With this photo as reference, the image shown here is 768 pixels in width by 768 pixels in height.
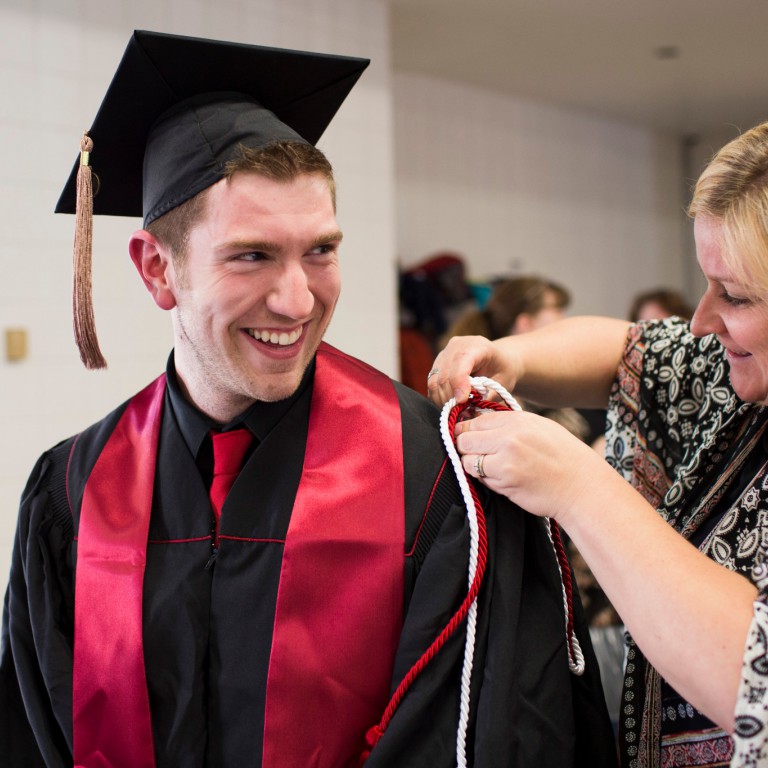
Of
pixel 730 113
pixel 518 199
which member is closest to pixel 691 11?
pixel 518 199

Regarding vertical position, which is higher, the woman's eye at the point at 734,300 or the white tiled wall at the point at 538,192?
the white tiled wall at the point at 538,192

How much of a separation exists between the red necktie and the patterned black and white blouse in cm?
67

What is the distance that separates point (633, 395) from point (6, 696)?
1.19m

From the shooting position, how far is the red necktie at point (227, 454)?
141 cm

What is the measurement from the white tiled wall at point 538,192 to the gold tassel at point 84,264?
4.57 metres

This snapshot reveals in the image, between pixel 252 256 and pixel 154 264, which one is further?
pixel 154 264

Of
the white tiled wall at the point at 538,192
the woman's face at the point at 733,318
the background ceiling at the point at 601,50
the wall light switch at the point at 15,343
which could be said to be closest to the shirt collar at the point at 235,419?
the woman's face at the point at 733,318

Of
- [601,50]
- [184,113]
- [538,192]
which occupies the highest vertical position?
[601,50]

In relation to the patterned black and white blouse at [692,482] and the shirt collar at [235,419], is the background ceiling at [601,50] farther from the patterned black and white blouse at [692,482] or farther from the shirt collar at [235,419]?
the shirt collar at [235,419]

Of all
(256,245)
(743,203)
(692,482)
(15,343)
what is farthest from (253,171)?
(15,343)

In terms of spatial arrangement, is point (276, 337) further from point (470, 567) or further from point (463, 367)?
point (470, 567)

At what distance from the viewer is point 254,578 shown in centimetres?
130

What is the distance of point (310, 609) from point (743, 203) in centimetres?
82

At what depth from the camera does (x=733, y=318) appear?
1300 millimetres
